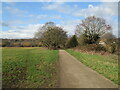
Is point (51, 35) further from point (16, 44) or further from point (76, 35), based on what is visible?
point (16, 44)

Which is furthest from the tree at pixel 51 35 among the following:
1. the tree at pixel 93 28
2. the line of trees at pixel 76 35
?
the tree at pixel 93 28

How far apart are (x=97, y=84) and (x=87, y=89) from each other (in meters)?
0.67

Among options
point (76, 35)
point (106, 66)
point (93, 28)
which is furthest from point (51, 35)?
point (106, 66)

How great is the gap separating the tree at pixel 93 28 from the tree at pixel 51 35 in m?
7.15

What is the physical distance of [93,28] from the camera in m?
29.2

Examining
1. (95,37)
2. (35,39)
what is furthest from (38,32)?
(95,37)

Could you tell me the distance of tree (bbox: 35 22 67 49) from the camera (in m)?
33.5

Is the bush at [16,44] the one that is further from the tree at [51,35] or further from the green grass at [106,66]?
the green grass at [106,66]

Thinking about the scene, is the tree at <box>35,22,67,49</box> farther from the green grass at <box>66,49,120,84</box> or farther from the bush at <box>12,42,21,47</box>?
the green grass at <box>66,49,120,84</box>

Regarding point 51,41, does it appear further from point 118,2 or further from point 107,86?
point 107,86

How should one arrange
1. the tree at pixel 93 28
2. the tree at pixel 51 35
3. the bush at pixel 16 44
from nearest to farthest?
the tree at pixel 93 28 → the bush at pixel 16 44 → the tree at pixel 51 35

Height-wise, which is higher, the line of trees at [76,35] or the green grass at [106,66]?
the line of trees at [76,35]

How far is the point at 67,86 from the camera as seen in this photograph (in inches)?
167

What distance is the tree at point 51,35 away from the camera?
33531 mm
